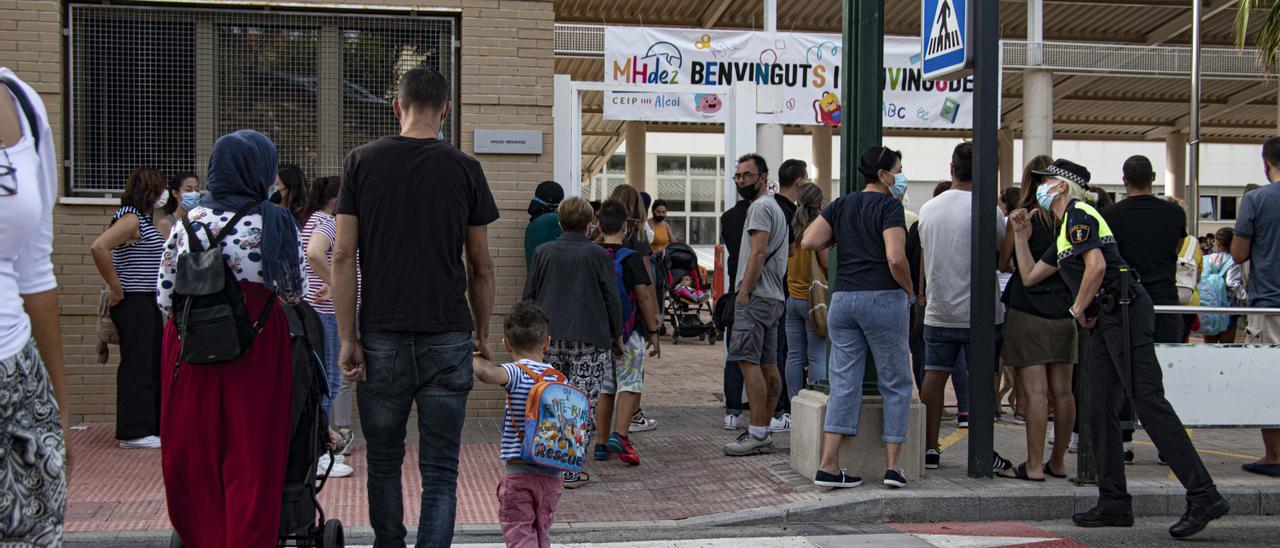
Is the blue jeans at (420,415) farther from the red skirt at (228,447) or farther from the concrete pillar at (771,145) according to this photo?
the concrete pillar at (771,145)

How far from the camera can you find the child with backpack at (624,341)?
24.7ft

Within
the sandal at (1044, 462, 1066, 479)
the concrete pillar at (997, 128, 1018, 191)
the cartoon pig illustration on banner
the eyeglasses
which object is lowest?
the sandal at (1044, 462, 1066, 479)

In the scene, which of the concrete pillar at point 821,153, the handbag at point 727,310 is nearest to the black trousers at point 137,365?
the handbag at point 727,310

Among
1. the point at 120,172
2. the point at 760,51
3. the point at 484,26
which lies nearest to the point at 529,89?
the point at 484,26

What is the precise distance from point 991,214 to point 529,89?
3.77 meters

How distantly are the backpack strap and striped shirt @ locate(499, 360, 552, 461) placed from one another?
223 centimetres

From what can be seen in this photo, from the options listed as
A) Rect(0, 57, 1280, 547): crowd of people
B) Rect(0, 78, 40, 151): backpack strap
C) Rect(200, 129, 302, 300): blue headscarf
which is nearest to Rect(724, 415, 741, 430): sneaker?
Rect(0, 57, 1280, 547): crowd of people

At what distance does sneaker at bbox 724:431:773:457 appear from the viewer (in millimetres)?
7688

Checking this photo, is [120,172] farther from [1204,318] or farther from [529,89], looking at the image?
[1204,318]

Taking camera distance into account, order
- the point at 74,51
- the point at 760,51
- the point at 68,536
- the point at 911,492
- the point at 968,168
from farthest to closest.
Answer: the point at 760,51 < the point at 74,51 < the point at 968,168 < the point at 911,492 < the point at 68,536

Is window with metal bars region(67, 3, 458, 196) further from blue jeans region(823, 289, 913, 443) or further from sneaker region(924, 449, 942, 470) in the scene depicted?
sneaker region(924, 449, 942, 470)

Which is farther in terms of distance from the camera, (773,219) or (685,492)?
(773,219)

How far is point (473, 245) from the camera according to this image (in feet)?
15.0

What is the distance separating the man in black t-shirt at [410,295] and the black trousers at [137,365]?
4018 millimetres
